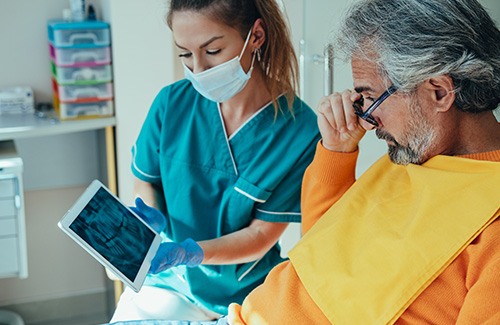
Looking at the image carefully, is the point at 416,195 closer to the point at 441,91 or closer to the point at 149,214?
the point at 441,91

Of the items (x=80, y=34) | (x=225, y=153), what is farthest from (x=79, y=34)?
(x=225, y=153)

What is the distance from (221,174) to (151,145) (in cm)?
22

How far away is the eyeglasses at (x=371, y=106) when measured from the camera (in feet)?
4.57

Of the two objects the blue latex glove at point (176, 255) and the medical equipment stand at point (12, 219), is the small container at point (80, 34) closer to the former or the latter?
the medical equipment stand at point (12, 219)

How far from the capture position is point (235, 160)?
1899mm

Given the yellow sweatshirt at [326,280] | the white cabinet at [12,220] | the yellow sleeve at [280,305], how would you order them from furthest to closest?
the white cabinet at [12,220] → the yellow sleeve at [280,305] → the yellow sweatshirt at [326,280]

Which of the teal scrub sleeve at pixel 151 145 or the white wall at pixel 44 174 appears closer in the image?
the teal scrub sleeve at pixel 151 145

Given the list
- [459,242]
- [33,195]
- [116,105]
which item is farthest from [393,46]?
[33,195]

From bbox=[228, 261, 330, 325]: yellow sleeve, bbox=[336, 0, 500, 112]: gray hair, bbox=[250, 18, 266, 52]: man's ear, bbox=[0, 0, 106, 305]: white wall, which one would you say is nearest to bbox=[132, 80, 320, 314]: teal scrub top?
bbox=[250, 18, 266, 52]: man's ear

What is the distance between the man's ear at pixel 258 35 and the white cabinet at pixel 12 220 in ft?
3.54

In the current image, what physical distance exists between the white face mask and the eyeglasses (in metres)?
0.38

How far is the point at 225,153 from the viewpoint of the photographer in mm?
1901

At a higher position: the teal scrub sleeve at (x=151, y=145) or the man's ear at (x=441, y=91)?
the man's ear at (x=441, y=91)

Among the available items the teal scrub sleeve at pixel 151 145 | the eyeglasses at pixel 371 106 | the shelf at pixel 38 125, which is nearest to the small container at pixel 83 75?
the shelf at pixel 38 125
